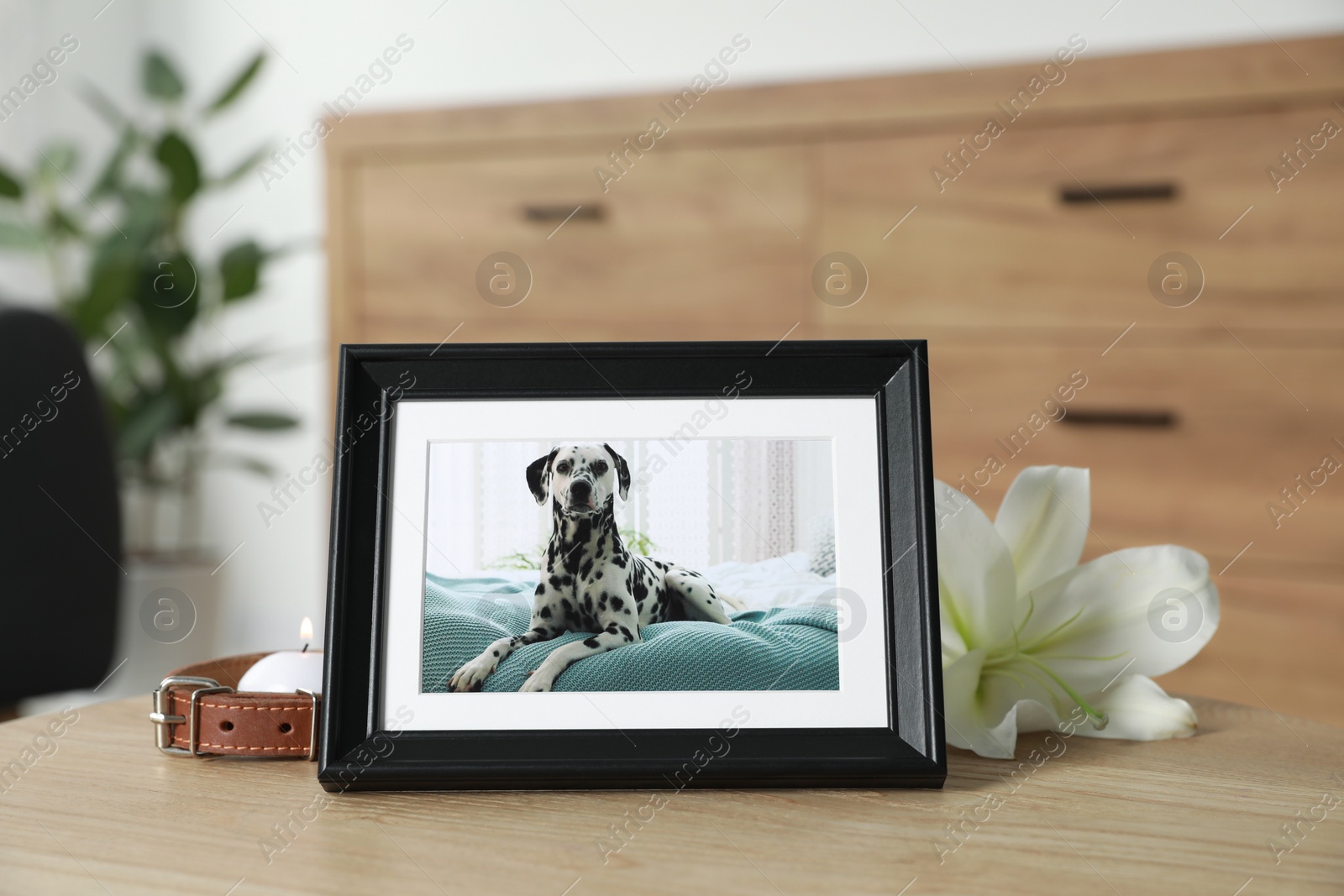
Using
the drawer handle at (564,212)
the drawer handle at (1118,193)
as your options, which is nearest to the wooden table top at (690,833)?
the drawer handle at (1118,193)

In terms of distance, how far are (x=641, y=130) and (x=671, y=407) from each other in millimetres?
1205

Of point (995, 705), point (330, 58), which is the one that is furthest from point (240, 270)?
point (995, 705)

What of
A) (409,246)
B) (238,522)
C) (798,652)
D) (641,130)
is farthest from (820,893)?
(238,522)

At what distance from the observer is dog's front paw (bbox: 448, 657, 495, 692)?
0.60 metres

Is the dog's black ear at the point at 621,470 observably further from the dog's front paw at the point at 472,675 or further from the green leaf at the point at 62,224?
the green leaf at the point at 62,224

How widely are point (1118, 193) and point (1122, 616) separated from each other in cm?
106

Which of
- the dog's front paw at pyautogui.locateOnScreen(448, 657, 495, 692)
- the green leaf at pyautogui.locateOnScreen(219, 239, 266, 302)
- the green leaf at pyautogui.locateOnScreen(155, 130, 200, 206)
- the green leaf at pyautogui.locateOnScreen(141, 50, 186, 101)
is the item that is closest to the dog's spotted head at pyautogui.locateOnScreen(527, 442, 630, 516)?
the dog's front paw at pyautogui.locateOnScreen(448, 657, 495, 692)

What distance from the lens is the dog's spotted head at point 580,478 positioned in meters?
0.63

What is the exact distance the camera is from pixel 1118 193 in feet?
4.94

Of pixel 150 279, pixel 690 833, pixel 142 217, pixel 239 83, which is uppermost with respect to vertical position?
pixel 239 83

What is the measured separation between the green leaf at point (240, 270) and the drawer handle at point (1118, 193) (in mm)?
1688

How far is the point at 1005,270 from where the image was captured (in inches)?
61.6

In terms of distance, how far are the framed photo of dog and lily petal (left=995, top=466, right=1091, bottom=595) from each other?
12 cm

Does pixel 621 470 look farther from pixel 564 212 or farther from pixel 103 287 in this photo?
pixel 103 287
